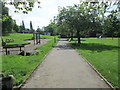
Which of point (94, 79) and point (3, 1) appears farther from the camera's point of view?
point (94, 79)

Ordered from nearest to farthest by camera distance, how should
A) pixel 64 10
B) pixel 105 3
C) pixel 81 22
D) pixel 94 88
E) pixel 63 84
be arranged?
pixel 94 88
pixel 63 84
pixel 105 3
pixel 81 22
pixel 64 10

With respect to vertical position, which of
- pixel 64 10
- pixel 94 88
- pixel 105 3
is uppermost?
pixel 64 10

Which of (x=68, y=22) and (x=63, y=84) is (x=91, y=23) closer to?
(x=68, y=22)

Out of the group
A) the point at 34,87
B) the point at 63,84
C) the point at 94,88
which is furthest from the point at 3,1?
the point at 94,88

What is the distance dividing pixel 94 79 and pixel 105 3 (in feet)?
11.1

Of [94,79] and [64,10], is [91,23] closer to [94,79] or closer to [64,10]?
[64,10]

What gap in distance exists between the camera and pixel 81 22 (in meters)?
25.4

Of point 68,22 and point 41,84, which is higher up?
point 68,22

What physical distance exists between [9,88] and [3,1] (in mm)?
3477

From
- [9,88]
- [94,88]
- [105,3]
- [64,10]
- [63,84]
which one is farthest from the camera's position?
[64,10]

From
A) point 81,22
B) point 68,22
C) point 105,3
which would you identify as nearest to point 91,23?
point 81,22

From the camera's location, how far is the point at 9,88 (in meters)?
4.77

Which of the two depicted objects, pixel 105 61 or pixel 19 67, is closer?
pixel 19 67

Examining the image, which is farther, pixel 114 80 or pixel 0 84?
pixel 114 80
